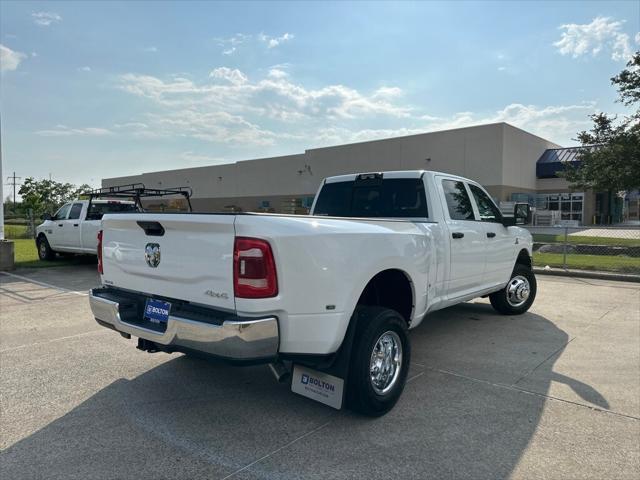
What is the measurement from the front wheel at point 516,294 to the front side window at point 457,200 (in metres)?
1.91

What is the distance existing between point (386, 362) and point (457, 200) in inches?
95.5

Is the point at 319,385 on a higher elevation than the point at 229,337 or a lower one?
lower

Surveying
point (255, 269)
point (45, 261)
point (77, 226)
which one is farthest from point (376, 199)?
point (45, 261)

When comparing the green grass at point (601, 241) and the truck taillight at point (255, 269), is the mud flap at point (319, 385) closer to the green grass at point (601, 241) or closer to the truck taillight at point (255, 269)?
the truck taillight at point (255, 269)

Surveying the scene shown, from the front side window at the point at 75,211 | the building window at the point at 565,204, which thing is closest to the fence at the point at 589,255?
the front side window at the point at 75,211

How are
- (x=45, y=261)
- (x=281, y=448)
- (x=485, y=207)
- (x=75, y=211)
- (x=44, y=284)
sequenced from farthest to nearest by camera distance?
(x=45, y=261), (x=75, y=211), (x=44, y=284), (x=485, y=207), (x=281, y=448)

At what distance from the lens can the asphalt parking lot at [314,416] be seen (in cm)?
299

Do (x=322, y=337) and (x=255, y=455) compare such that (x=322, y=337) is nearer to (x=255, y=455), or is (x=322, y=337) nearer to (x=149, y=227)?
(x=255, y=455)

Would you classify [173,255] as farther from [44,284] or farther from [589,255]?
[589,255]

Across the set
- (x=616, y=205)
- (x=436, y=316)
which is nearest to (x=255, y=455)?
(x=436, y=316)

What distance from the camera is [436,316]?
23.5 ft

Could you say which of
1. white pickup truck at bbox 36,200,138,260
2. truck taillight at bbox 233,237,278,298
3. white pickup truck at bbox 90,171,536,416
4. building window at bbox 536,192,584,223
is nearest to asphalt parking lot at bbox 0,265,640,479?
white pickup truck at bbox 90,171,536,416

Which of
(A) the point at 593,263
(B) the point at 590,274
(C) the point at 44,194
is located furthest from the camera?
(C) the point at 44,194

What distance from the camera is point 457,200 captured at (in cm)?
545
